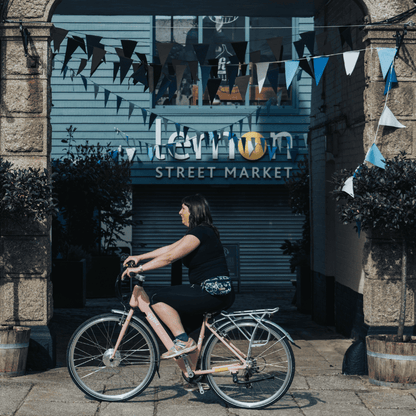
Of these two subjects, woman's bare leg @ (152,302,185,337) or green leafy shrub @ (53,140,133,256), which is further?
green leafy shrub @ (53,140,133,256)

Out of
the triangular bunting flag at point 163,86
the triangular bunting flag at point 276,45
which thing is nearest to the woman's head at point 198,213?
the triangular bunting flag at point 276,45

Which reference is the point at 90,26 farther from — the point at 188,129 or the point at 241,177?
the point at 241,177

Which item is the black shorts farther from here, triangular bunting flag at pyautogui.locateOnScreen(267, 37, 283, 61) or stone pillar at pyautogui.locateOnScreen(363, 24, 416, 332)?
triangular bunting flag at pyautogui.locateOnScreen(267, 37, 283, 61)

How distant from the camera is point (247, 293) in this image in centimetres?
1516

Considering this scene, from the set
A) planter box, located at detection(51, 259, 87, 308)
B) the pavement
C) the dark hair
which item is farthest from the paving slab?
planter box, located at detection(51, 259, 87, 308)

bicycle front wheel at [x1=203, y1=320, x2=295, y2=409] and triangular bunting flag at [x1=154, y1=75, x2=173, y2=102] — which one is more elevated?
triangular bunting flag at [x1=154, y1=75, x2=173, y2=102]

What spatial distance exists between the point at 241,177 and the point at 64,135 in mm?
4435

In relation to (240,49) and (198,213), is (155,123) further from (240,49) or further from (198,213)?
(198,213)

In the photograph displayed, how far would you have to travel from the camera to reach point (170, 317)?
5133 mm

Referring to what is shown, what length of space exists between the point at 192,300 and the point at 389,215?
2080 millimetres

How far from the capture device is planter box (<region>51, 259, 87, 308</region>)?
39.8ft

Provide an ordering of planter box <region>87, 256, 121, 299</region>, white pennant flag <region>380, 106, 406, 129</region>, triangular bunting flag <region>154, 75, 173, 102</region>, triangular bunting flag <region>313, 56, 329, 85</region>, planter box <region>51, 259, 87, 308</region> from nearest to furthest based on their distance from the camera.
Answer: white pennant flag <region>380, 106, 406, 129</region>
triangular bunting flag <region>313, 56, 329, 85</region>
triangular bunting flag <region>154, 75, 173, 102</region>
planter box <region>51, 259, 87, 308</region>
planter box <region>87, 256, 121, 299</region>

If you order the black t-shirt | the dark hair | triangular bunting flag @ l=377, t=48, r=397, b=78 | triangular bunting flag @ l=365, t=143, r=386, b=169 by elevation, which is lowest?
the black t-shirt

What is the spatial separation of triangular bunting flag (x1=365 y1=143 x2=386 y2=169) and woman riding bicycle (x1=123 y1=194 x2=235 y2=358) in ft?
6.51
